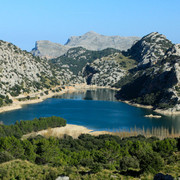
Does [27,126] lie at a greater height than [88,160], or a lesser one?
lesser

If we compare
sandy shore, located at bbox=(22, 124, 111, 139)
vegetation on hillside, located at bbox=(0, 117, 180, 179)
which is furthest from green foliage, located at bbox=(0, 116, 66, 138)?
vegetation on hillside, located at bbox=(0, 117, 180, 179)

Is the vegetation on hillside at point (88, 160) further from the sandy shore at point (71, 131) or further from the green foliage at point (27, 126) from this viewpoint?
the green foliage at point (27, 126)

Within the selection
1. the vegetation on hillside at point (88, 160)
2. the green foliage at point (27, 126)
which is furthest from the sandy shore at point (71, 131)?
the vegetation on hillside at point (88, 160)

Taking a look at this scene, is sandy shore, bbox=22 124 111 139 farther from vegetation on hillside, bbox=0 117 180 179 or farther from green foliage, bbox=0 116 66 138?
vegetation on hillside, bbox=0 117 180 179

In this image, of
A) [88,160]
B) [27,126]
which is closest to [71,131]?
[27,126]

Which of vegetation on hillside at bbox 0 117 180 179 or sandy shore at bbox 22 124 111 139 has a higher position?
vegetation on hillside at bbox 0 117 180 179

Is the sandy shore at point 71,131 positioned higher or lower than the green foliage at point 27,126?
lower

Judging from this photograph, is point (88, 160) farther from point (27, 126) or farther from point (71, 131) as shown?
point (27, 126)

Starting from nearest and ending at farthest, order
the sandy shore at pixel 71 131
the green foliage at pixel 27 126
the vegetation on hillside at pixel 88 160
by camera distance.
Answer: the vegetation on hillside at pixel 88 160 → the green foliage at pixel 27 126 → the sandy shore at pixel 71 131

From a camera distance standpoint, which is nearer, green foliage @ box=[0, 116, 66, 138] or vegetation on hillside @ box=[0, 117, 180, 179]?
vegetation on hillside @ box=[0, 117, 180, 179]

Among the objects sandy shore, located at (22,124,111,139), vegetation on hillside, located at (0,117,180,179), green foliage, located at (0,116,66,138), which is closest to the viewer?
vegetation on hillside, located at (0,117,180,179)

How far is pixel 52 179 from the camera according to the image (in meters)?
46.5

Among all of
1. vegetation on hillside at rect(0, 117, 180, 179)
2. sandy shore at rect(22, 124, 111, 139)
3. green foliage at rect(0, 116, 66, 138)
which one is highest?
vegetation on hillside at rect(0, 117, 180, 179)

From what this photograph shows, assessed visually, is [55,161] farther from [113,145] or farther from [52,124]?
[52,124]
